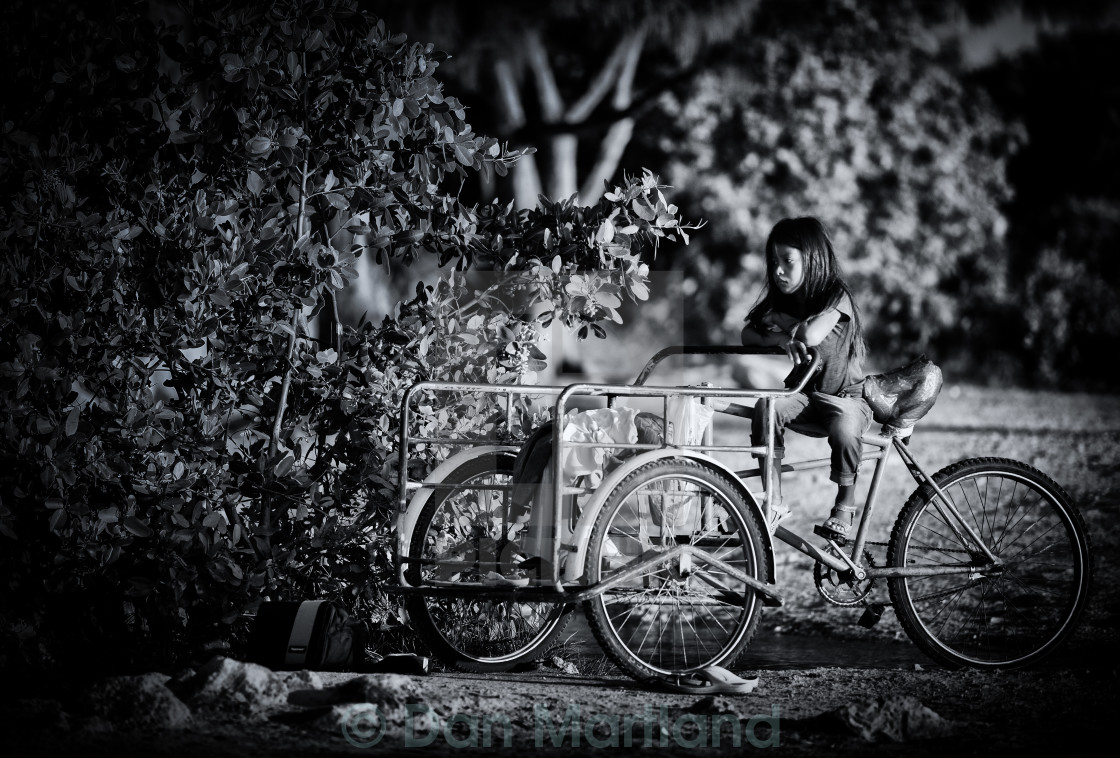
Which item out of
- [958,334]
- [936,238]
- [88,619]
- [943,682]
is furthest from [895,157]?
[88,619]

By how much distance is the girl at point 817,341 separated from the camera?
14.7ft

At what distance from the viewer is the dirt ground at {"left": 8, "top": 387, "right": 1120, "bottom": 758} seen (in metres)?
3.43

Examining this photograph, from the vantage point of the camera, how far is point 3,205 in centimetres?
421

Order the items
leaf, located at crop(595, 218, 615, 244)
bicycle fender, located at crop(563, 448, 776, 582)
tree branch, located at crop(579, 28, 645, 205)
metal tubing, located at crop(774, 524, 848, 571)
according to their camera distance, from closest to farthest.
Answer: bicycle fender, located at crop(563, 448, 776, 582) → metal tubing, located at crop(774, 524, 848, 571) → leaf, located at crop(595, 218, 615, 244) → tree branch, located at crop(579, 28, 645, 205)

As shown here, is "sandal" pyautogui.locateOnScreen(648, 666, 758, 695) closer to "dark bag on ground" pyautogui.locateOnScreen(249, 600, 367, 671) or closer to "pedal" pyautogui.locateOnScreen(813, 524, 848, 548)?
"pedal" pyautogui.locateOnScreen(813, 524, 848, 548)

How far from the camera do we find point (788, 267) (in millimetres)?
4719

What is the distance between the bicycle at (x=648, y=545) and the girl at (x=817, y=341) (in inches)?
3.7

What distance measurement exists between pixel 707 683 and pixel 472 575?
3.45 ft

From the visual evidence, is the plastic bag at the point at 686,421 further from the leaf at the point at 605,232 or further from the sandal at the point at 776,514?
the leaf at the point at 605,232

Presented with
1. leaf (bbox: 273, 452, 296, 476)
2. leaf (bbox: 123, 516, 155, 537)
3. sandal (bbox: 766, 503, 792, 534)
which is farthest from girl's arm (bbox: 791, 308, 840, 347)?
leaf (bbox: 123, 516, 155, 537)

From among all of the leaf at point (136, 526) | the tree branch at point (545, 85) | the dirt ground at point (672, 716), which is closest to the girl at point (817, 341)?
the dirt ground at point (672, 716)

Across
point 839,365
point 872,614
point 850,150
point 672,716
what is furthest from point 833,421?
point 850,150

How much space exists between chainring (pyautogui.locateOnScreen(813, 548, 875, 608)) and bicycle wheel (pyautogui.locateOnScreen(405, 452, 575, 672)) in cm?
95

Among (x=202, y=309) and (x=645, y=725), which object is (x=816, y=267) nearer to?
(x=645, y=725)
